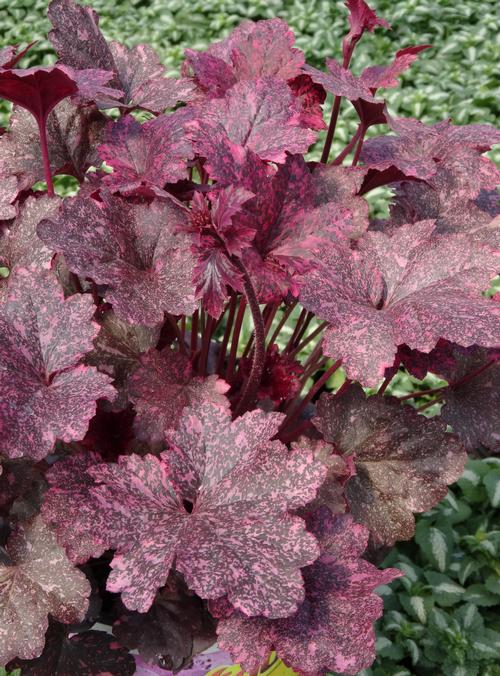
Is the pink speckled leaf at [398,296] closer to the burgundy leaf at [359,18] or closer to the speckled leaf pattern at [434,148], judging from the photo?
the speckled leaf pattern at [434,148]

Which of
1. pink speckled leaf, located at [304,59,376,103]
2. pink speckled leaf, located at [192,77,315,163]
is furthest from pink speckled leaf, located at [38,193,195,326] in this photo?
pink speckled leaf, located at [304,59,376,103]

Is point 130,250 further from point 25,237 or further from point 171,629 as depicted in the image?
point 171,629

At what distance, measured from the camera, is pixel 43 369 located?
0.81 meters

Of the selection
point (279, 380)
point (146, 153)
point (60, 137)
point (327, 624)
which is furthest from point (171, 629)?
point (60, 137)

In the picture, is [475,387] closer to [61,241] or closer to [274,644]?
[274,644]

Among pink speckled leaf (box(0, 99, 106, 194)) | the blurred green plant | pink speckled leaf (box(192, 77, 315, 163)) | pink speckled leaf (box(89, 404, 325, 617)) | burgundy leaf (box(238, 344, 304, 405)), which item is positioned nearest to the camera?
pink speckled leaf (box(89, 404, 325, 617))

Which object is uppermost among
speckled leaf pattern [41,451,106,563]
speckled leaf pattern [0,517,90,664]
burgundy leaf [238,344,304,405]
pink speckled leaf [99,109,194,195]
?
pink speckled leaf [99,109,194,195]

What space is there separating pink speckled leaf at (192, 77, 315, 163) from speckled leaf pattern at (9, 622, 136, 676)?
59 centimetres

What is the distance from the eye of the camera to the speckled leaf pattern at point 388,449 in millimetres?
913

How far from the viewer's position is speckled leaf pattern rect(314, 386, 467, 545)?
913 mm

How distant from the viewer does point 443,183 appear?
3.41 feet

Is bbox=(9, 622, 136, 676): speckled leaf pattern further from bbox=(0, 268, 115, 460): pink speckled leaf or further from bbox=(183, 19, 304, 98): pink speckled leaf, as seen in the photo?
bbox=(183, 19, 304, 98): pink speckled leaf

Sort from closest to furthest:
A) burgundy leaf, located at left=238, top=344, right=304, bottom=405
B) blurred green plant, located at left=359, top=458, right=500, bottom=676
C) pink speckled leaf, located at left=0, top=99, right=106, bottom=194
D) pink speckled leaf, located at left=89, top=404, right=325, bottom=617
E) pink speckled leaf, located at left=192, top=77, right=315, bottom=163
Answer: pink speckled leaf, located at left=89, top=404, right=325, bottom=617 → pink speckled leaf, located at left=192, top=77, right=315, bottom=163 → burgundy leaf, located at left=238, top=344, right=304, bottom=405 → pink speckled leaf, located at left=0, top=99, right=106, bottom=194 → blurred green plant, located at left=359, top=458, right=500, bottom=676

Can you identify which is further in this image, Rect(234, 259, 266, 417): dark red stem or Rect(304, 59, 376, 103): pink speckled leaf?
Rect(304, 59, 376, 103): pink speckled leaf
